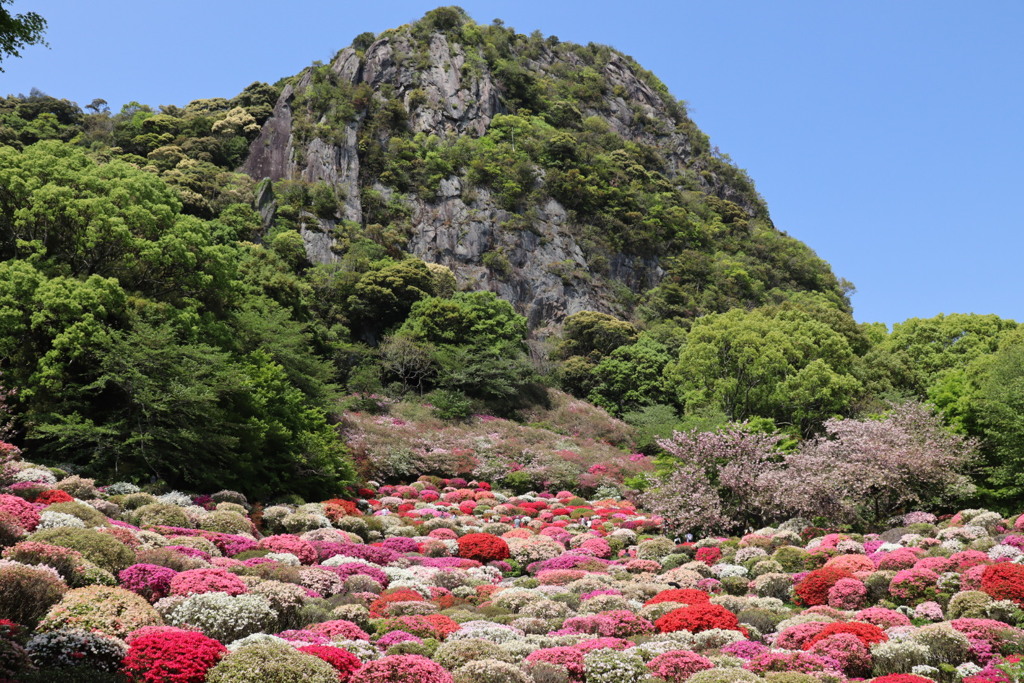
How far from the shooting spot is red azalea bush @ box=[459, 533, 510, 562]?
2172cm

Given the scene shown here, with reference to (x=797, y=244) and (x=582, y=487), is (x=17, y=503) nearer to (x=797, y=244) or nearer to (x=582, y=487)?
(x=582, y=487)

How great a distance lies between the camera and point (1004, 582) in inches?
532

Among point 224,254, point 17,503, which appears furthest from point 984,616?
point 224,254

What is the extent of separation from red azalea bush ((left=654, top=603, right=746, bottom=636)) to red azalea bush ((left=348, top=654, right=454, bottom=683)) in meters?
5.54

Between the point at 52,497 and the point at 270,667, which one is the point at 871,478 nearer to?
the point at 270,667

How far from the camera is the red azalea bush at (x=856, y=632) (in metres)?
11.7

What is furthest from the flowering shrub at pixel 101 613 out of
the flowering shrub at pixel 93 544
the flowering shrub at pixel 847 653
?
the flowering shrub at pixel 847 653

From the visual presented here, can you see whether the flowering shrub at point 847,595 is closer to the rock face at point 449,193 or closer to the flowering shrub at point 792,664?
the flowering shrub at point 792,664

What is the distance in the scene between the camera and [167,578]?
40.1 feet

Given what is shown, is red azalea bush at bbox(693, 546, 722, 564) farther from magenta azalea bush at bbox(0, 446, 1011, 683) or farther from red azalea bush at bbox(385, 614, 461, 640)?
red azalea bush at bbox(385, 614, 461, 640)

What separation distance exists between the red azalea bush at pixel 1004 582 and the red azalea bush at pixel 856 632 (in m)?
3.06

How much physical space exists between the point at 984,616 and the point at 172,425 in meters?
22.4

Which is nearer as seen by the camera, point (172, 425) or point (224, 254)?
point (172, 425)

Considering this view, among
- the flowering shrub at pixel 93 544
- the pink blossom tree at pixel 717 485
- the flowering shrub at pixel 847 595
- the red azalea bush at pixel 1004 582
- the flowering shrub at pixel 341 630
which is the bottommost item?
the flowering shrub at pixel 341 630
